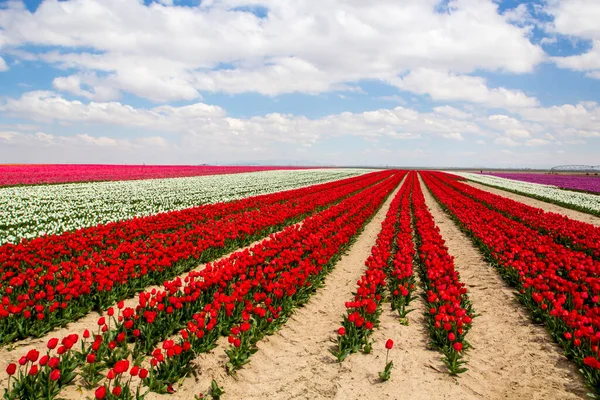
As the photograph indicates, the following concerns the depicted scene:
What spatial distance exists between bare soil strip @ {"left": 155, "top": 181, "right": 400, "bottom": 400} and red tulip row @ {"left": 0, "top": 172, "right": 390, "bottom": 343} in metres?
2.69

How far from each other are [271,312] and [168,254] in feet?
13.3

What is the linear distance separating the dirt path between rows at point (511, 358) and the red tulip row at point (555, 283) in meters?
0.22

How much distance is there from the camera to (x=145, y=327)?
17.5 feet

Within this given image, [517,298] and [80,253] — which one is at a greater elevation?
[80,253]

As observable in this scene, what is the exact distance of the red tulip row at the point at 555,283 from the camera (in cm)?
504

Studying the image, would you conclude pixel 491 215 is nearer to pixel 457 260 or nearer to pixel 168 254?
pixel 457 260

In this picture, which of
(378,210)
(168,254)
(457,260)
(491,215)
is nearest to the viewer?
(168,254)

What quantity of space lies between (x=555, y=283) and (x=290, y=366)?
5.98m

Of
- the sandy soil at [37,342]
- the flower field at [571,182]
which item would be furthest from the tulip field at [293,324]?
the flower field at [571,182]

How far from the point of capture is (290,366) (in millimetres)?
5172

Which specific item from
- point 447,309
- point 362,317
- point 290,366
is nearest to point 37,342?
point 290,366

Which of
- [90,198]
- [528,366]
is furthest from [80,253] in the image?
[90,198]

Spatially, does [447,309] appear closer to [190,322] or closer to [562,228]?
[190,322]

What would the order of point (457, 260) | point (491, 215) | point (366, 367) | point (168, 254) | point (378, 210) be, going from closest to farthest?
point (366, 367), point (168, 254), point (457, 260), point (491, 215), point (378, 210)
